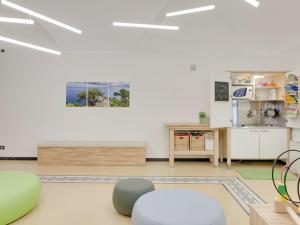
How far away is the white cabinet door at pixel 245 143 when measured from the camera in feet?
19.3

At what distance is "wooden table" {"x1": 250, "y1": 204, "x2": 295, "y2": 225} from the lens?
201 cm

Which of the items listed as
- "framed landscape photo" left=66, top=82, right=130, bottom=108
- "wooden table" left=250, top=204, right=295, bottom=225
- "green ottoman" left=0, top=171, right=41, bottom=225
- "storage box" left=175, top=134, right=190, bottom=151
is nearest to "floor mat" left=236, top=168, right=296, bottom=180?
"storage box" left=175, top=134, right=190, bottom=151

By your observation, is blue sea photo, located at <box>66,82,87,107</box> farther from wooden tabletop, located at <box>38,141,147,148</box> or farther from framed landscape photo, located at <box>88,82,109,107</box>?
wooden tabletop, located at <box>38,141,147,148</box>

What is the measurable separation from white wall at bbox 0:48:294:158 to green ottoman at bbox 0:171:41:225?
300cm

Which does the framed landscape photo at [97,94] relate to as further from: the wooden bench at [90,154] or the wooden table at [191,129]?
the wooden table at [191,129]

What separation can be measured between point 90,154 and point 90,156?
0.05 m

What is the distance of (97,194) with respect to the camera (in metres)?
4.03

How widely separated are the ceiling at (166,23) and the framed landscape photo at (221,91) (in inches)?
45.6

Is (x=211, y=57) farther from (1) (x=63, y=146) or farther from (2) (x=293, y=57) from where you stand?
(1) (x=63, y=146)

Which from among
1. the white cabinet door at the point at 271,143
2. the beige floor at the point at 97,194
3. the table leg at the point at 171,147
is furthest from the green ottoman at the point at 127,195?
the white cabinet door at the point at 271,143

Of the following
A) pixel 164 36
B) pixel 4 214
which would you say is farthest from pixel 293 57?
pixel 4 214

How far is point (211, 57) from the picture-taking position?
6.49m

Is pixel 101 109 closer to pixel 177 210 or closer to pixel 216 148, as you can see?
pixel 216 148

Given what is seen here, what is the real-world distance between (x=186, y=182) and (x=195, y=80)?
117 inches
